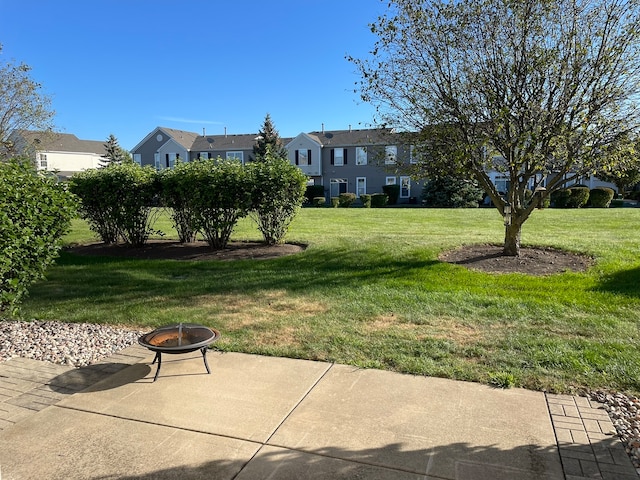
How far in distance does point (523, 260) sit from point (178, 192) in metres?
7.24

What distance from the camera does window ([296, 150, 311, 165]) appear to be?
136ft

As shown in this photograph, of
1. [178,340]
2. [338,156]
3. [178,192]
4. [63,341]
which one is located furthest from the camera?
[338,156]

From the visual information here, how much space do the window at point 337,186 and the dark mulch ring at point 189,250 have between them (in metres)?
29.9

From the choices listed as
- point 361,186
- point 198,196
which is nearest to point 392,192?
point 361,186

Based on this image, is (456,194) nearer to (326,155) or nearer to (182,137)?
(326,155)

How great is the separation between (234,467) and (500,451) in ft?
5.46

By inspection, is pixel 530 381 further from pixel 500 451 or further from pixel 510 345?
pixel 500 451

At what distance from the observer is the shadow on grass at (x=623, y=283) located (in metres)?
6.39

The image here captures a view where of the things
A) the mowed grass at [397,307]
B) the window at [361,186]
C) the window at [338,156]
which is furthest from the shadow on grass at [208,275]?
the window at [338,156]

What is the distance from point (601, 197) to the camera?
83.3ft

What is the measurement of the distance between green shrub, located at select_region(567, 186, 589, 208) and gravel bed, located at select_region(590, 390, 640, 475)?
24.9 m

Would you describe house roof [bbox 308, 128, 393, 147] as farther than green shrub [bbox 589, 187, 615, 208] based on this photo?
Yes

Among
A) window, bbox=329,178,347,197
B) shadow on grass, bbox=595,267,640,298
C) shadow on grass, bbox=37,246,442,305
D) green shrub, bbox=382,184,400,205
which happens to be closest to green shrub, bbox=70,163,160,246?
shadow on grass, bbox=37,246,442,305

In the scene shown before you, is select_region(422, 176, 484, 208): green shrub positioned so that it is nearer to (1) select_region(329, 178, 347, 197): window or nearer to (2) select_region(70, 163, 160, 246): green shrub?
(1) select_region(329, 178, 347, 197): window
